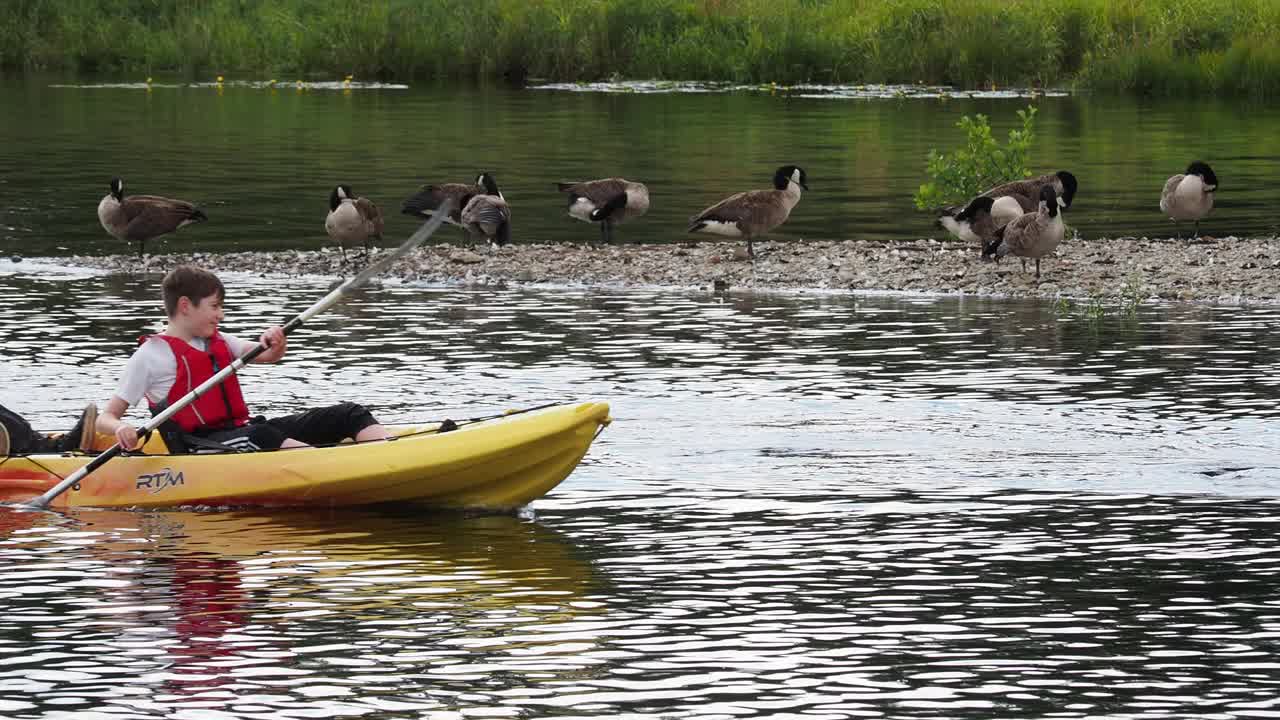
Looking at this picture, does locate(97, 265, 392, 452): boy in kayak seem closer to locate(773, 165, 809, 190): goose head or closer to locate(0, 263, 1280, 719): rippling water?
locate(0, 263, 1280, 719): rippling water

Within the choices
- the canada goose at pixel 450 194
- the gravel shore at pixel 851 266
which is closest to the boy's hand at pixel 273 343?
the gravel shore at pixel 851 266

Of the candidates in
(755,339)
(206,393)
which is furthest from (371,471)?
(755,339)

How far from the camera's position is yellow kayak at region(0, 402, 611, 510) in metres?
12.5

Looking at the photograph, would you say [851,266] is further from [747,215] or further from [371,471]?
[371,471]

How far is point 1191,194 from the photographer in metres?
26.9

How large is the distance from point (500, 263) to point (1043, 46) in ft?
110

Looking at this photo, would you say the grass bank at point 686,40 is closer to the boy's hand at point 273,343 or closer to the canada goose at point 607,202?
the canada goose at point 607,202

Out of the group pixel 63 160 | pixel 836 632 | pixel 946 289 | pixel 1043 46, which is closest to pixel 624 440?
pixel 836 632

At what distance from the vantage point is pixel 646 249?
27.0 m

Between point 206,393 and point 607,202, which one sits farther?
point 607,202

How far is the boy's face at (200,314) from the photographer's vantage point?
12625 mm

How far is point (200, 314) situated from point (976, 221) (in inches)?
539

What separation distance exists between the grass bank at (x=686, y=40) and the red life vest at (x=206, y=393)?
43.0 metres

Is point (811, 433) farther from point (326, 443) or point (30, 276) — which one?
point (30, 276)
